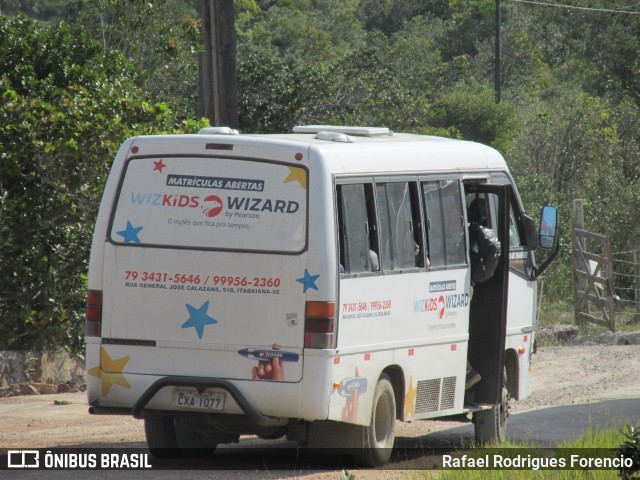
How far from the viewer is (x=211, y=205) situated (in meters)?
8.35

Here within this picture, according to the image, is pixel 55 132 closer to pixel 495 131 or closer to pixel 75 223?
pixel 75 223

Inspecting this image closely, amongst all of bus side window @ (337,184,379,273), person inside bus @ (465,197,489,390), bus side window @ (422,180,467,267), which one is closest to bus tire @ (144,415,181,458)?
bus side window @ (337,184,379,273)

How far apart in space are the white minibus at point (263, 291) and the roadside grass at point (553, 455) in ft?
2.92

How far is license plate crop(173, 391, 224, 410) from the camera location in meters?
8.20

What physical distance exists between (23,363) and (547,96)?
37.8 metres

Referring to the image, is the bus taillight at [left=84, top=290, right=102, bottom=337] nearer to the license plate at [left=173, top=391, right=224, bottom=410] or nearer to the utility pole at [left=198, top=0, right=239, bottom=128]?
the license plate at [left=173, top=391, right=224, bottom=410]

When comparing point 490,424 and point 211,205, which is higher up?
point 211,205

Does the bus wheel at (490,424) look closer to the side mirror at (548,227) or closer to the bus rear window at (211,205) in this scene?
the side mirror at (548,227)

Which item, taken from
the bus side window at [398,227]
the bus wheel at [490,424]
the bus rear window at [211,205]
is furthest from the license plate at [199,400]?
the bus wheel at [490,424]

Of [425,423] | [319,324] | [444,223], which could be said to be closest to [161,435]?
[319,324]

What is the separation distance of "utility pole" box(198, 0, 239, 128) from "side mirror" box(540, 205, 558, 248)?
623 centimetres

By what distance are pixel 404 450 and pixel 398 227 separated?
7.39 ft

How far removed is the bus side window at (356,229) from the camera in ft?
27.5

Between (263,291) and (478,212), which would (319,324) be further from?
(478,212)
